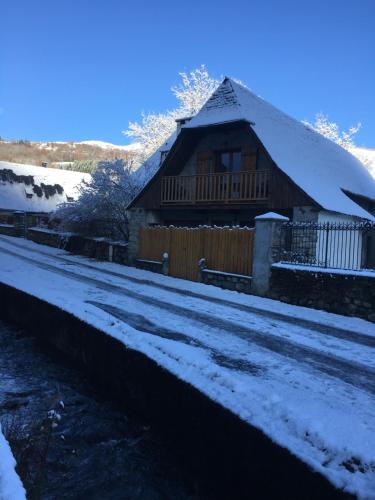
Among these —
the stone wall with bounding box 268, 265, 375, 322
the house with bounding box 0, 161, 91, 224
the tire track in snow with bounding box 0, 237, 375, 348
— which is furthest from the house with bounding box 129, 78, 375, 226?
the house with bounding box 0, 161, 91, 224

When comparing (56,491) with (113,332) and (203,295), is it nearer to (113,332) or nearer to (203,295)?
(113,332)

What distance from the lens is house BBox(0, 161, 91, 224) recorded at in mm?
38062

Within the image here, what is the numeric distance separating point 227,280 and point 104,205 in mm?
10359

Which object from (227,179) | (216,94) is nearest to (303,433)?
(227,179)

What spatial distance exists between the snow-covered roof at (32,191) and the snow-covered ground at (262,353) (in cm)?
2803

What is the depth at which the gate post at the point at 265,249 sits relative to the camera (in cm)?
1130

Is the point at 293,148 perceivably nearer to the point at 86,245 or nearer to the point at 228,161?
the point at 228,161

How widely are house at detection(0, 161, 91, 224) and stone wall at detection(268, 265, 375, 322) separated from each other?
97.7 feet

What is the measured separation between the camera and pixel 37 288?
404 inches

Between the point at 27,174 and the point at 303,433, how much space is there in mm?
42771

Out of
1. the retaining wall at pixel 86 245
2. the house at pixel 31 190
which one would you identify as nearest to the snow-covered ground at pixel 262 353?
the retaining wall at pixel 86 245

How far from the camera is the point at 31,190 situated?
132 ft

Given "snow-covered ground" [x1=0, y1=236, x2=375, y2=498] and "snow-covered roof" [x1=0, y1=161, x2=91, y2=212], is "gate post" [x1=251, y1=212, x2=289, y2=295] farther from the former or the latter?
"snow-covered roof" [x1=0, y1=161, x2=91, y2=212]

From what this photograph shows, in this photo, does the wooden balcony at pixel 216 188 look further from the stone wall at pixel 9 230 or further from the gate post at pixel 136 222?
the stone wall at pixel 9 230
